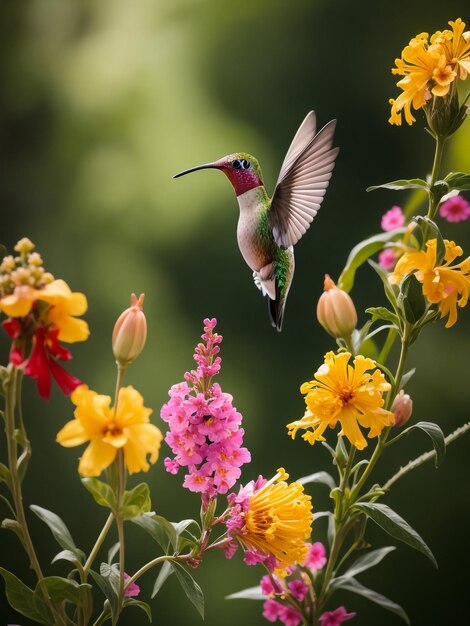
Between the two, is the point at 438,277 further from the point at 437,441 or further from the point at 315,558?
the point at 315,558

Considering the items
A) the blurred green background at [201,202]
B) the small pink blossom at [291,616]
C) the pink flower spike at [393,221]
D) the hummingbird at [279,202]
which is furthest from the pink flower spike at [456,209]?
the small pink blossom at [291,616]

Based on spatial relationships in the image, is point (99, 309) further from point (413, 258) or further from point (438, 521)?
point (413, 258)

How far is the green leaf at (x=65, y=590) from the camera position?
638mm

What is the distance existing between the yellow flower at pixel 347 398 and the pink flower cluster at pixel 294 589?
19 centimetres

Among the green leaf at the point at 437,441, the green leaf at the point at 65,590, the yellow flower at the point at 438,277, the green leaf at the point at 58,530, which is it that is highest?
the yellow flower at the point at 438,277

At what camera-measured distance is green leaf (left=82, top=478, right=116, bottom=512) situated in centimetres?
61

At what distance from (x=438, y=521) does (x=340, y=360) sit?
0.85 m

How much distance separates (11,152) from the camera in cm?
158

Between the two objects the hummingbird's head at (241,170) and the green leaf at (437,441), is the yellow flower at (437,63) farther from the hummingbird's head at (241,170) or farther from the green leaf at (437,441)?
the green leaf at (437,441)

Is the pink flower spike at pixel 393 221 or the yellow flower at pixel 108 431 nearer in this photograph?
the yellow flower at pixel 108 431

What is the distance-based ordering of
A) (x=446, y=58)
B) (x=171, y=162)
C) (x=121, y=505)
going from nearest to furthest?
1. (x=121, y=505)
2. (x=446, y=58)
3. (x=171, y=162)

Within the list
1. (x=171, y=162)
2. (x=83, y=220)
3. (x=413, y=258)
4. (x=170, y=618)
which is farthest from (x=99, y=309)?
(x=413, y=258)

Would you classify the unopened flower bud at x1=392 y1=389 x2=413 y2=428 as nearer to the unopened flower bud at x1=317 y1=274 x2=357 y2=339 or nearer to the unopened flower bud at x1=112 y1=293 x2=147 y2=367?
the unopened flower bud at x1=317 y1=274 x2=357 y2=339

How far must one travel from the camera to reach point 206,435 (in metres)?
0.68
